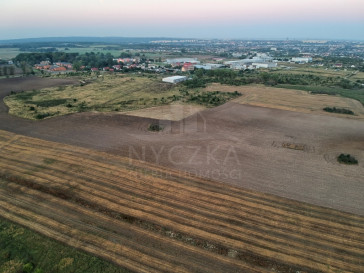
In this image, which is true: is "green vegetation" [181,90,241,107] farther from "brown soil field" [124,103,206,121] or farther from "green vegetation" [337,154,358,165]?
"green vegetation" [337,154,358,165]

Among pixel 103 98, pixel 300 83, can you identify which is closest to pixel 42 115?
pixel 103 98

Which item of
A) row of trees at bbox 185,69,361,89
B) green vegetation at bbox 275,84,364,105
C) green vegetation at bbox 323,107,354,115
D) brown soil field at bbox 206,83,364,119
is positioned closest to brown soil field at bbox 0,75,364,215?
green vegetation at bbox 323,107,354,115

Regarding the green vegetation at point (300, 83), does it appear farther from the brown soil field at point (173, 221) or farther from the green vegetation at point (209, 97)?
the brown soil field at point (173, 221)

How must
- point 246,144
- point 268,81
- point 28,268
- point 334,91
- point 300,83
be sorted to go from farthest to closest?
point 268,81 < point 300,83 < point 334,91 < point 246,144 < point 28,268

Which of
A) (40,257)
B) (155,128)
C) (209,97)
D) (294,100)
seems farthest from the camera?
(209,97)

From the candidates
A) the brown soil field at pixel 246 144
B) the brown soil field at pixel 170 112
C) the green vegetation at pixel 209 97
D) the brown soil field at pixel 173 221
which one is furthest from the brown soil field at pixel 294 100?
the brown soil field at pixel 173 221

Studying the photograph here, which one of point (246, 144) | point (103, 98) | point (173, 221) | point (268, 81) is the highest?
point (268, 81)

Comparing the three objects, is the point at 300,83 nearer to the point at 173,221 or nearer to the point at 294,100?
the point at 294,100
